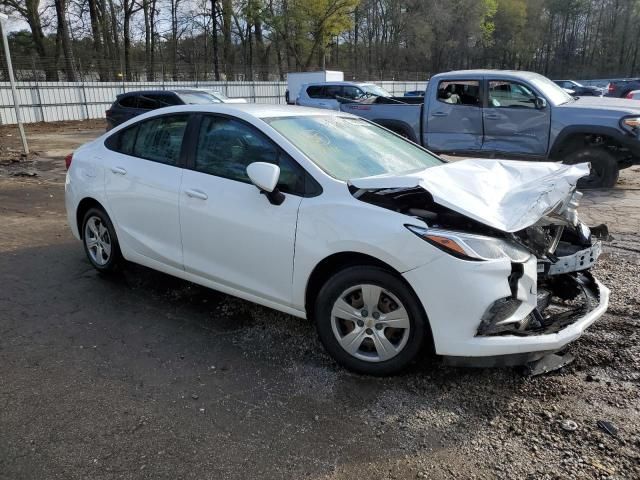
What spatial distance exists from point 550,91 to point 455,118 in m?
1.70

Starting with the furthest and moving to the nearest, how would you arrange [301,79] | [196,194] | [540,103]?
1. [301,79]
2. [540,103]
3. [196,194]

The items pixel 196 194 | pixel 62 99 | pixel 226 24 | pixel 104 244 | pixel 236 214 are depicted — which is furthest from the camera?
pixel 226 24

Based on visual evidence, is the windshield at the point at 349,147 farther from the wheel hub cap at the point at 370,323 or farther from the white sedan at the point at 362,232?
the wheel hub cap at the point at 370,323

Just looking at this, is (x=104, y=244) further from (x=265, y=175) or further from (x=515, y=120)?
(x=515, y=120)

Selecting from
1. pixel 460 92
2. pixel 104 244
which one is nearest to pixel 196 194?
pixel 104 244

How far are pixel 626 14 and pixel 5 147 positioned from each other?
85843 millimetres

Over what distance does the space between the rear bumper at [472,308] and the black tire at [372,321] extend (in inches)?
3.4

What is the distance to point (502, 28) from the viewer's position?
74375 mm

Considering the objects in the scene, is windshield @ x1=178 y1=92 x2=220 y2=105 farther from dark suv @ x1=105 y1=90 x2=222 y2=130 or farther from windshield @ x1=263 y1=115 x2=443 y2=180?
windshield @ x1=263 y1=115 x2=443 y2=180

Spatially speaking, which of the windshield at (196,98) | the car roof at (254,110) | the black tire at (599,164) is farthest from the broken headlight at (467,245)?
the windshield at (196,98)

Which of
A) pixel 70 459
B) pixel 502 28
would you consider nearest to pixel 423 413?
pixel 70 459

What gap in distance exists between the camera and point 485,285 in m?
2.79

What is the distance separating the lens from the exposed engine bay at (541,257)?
9.46 ft

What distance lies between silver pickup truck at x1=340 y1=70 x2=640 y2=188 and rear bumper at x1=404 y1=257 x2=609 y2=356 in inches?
263
